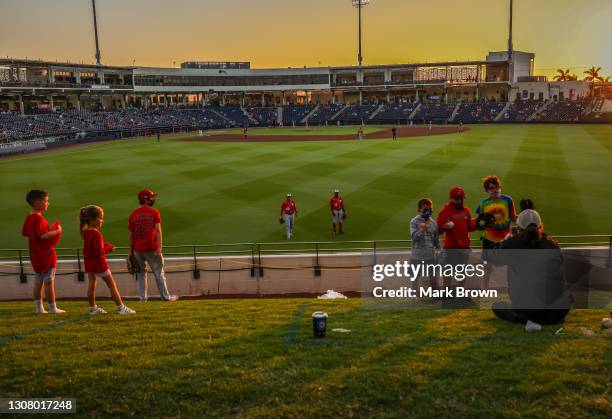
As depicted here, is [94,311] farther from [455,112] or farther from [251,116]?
[251,116]

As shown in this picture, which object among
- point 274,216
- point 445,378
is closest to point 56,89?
point 274,216

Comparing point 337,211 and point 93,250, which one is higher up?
point 93,250

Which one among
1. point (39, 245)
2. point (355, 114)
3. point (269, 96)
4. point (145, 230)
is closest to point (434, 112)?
point (355, 114)

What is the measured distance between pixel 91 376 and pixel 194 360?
1105 millimetres

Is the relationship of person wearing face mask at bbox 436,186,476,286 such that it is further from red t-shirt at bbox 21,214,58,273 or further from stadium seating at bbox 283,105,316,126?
stadium seating at bbox 283,105,316,126

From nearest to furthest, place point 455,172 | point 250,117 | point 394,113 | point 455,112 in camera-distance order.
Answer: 1. point 455,172
2. point 455,112
3. point 394,113
4. point 250,117

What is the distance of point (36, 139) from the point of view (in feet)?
188

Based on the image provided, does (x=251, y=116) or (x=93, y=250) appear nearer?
(x=93, y=250)

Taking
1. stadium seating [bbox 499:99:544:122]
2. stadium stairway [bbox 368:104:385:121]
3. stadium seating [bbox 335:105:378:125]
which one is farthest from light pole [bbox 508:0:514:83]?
stadium seating [bbox 335:105:378:125]

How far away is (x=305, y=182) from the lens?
28.9 metres

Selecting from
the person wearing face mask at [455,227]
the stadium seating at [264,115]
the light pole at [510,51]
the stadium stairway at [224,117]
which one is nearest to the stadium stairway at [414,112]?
the light pole at [510,51]

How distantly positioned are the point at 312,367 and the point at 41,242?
18.0 feet

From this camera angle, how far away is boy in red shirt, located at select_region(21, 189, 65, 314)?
8609mm

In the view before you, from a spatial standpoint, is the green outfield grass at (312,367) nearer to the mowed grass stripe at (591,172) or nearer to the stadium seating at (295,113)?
the mowed grass stripe at (591,172)
